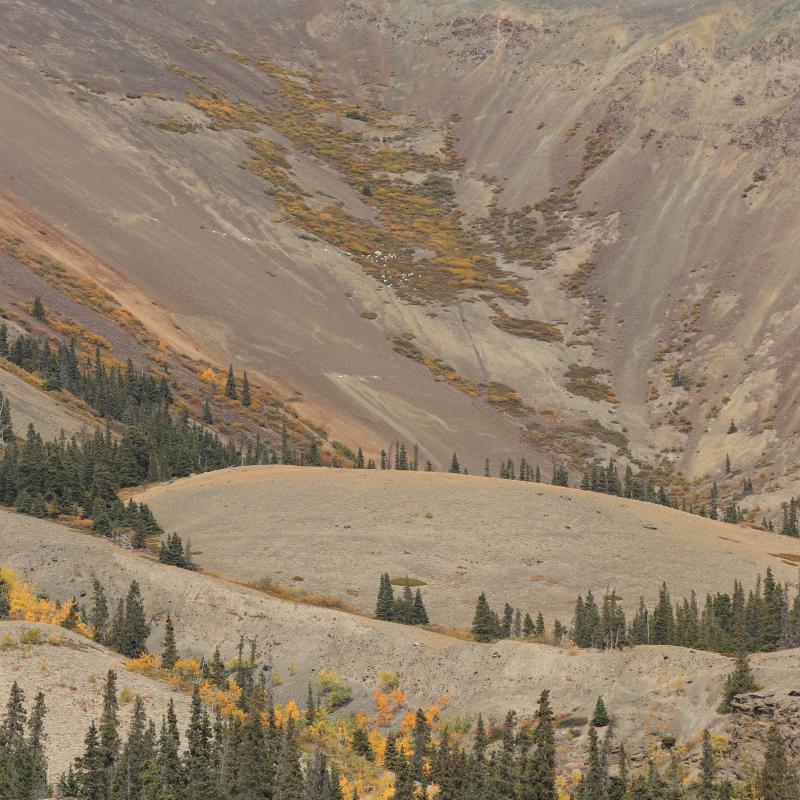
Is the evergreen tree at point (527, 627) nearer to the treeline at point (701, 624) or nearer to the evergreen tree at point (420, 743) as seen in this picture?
the treeline at point (701, 624)

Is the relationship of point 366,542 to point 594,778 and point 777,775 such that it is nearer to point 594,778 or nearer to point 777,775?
point 594,778

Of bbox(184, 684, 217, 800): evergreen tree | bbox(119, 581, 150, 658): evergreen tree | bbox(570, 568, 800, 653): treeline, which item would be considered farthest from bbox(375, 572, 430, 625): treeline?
bbox(184, 684, 217, 800): evergreen tree


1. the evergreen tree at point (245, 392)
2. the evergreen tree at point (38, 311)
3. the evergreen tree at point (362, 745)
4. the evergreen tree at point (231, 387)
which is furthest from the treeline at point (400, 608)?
the evergreen tree at point (38, 311)

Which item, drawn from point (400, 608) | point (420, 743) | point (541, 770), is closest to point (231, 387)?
point (400, 608)

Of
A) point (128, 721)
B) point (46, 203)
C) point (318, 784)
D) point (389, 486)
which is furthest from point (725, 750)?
point (46, 203)

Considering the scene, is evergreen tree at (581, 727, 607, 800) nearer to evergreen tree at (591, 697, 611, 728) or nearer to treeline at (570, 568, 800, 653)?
evergreen tree at (591, 697, 611, 728)

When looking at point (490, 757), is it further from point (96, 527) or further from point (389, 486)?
point (389, 486)
